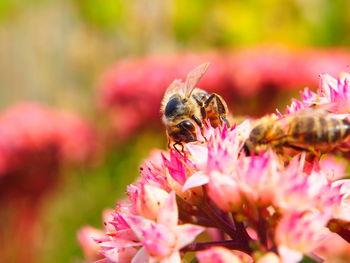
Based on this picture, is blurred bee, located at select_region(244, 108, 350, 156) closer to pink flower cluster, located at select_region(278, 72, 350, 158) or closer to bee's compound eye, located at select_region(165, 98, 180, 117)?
pink flower cluster, located at select_region(278, 72, 350, 158)

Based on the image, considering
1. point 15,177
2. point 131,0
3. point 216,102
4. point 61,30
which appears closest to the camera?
point 216,102

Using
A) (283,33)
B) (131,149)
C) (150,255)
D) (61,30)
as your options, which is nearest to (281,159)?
(150,255)

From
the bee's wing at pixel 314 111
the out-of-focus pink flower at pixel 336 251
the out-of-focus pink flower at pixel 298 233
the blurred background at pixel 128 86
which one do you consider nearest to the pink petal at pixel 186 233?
the out-of-focus pink flower at pixel 298 233

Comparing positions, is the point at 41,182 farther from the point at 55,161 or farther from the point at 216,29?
the point at 216,29

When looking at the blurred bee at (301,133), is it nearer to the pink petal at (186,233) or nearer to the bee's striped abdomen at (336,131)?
the bee's striped abdomen at (336,131)

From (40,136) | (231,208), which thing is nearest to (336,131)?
(231,208)

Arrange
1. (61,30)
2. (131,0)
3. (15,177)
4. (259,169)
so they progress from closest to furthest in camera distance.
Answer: (259,169) < (15,177) < (131,0) < (61,30)

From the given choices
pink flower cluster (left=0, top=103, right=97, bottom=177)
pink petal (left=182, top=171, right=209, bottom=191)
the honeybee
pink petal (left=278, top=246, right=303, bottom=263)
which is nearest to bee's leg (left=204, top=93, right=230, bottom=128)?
the honeybee
